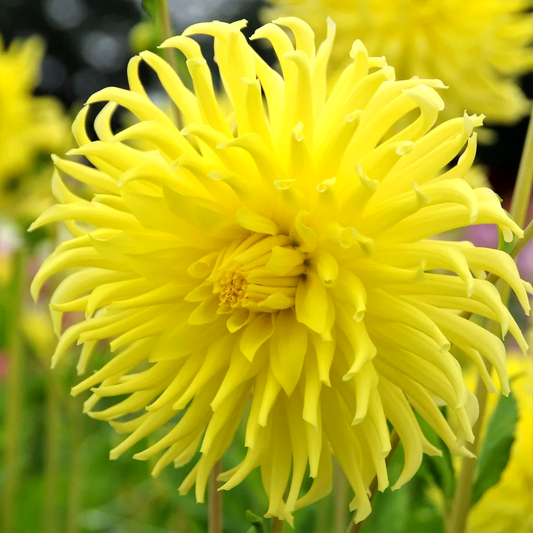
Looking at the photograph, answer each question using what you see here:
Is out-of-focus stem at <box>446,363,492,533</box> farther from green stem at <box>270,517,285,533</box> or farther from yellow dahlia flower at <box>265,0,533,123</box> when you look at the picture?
yellow dahlia flower at <box>265,0,533,123</box>

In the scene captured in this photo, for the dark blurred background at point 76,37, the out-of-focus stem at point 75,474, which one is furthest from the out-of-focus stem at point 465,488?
the dark blurred background at point 76,37

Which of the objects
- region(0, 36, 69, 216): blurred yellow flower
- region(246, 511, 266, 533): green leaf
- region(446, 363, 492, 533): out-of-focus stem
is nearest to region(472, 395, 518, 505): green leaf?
region(446, 363, 492, 533): out-of-focus stem

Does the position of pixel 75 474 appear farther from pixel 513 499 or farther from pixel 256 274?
pixel 256 274

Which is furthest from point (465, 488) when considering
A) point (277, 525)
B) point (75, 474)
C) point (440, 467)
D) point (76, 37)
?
point (76, 37)

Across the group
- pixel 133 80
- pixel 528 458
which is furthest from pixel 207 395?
pixel 528 458

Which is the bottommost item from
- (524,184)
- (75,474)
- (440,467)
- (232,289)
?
(75,474)

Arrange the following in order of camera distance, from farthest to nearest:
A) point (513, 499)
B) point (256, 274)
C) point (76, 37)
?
point (76, 37)
point (513, 499)
point (256, 274)

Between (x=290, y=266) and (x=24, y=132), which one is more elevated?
(x=24, y=132)

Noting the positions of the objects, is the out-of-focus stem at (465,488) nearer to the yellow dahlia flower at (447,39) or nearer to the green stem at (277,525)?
the green stem at (277,525)
